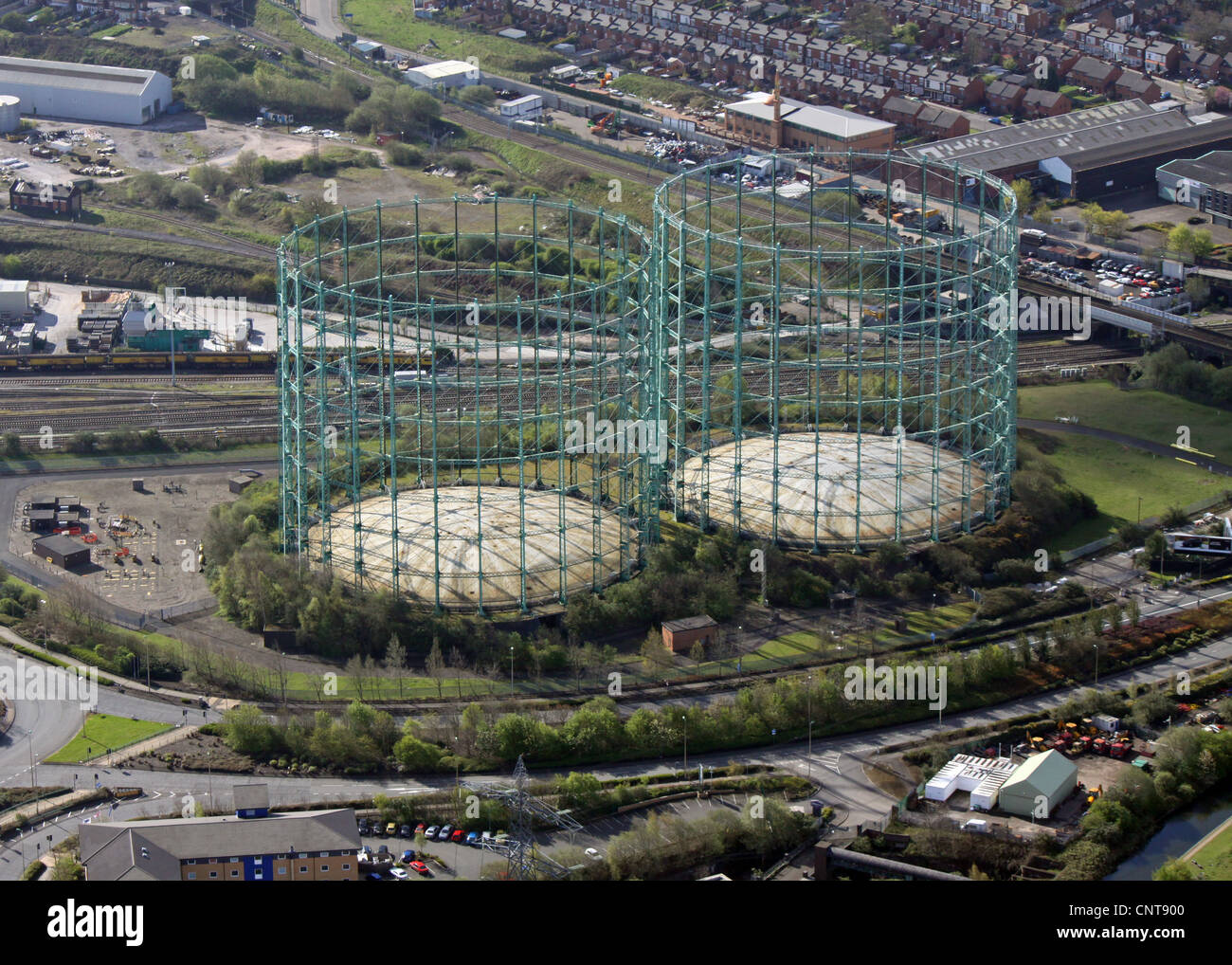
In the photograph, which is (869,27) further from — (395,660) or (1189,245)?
(395,660)

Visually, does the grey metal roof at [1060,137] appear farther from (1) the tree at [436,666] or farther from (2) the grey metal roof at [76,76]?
(1) the tree at [436,666]

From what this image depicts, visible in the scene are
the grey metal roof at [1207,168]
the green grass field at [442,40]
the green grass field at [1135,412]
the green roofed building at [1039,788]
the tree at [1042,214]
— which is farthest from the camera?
the green grass field at [442,40]

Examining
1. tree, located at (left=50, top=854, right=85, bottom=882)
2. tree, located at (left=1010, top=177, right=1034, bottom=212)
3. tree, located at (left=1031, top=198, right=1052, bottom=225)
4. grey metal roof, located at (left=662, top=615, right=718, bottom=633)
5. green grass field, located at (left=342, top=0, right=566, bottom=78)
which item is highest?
green grass field, located at (left=342, top=0, right=566, bottom=78)

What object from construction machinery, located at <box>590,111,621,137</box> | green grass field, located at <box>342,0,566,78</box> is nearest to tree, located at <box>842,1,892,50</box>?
green grass field, located at <box>342,0,566,78</box>

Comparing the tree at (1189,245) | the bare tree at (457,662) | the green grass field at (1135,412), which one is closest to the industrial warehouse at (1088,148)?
the tree at (1189,245)

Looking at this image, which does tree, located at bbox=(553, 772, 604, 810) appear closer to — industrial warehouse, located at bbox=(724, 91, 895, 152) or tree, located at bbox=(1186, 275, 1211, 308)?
tree, located at bbox=(1186, 275, 1211, 308)

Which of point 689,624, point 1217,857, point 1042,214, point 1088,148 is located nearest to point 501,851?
point 689,624
